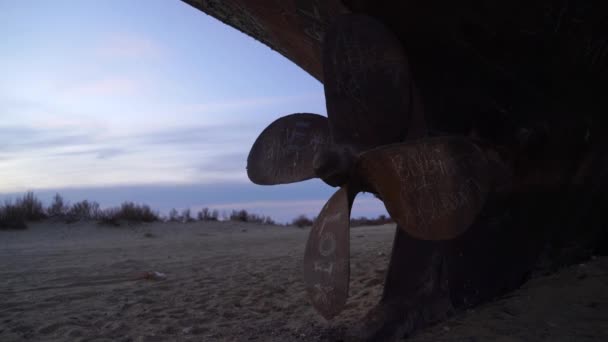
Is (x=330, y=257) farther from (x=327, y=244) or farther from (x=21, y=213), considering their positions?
(x=21, y=213)

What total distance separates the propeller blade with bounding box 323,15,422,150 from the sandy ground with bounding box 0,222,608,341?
51.1 inches

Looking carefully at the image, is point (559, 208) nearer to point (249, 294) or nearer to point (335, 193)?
point (335, 193)

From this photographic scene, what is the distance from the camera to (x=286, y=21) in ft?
14.9

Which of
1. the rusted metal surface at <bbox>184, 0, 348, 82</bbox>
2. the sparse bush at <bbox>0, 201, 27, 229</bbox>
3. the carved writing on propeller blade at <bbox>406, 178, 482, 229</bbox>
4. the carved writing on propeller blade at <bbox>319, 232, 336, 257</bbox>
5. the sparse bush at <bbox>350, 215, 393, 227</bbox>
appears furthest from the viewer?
the sparse bush at <bbox>350, 215, 393, 227</bbox>

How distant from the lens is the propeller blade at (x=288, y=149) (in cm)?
369

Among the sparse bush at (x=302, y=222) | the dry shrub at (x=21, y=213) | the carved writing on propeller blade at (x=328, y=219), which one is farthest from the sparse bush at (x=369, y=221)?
the carved writing on propeller blade at (x=328, y=219)

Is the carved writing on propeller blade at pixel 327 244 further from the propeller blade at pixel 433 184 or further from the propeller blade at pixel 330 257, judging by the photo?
the propeller blade at pixel 433 184

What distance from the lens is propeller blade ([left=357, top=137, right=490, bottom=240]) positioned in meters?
2.80

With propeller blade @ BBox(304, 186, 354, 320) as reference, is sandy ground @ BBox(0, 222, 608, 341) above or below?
below

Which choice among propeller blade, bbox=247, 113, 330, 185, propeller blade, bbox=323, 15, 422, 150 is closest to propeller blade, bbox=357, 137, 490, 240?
propeller blade, bbox=323, 15, 422, 150

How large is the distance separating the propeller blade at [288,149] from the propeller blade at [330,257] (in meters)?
0.48

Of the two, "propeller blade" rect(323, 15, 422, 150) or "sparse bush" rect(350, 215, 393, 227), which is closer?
"propeller blade" rect(323, 15, 422, 150)

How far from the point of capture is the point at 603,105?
3.77m

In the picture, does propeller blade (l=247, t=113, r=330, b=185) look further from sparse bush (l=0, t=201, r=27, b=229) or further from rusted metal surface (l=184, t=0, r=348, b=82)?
sparse bush (l=0, t=201, r=27, b=229)
